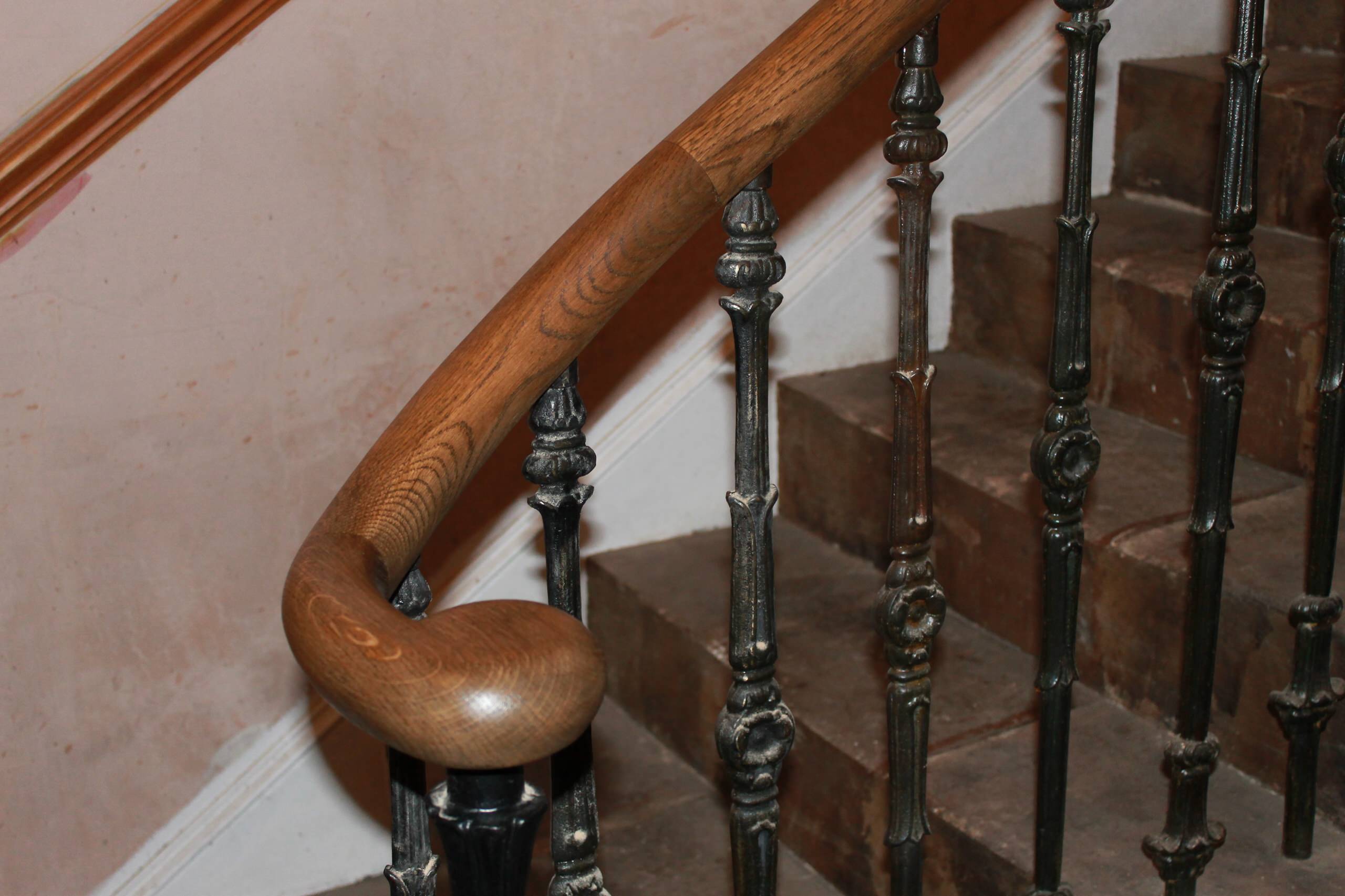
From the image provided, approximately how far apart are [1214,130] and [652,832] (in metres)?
1.27

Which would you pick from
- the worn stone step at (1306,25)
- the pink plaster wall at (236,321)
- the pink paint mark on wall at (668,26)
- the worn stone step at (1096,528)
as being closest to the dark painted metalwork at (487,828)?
the worn stone step at (1096,528)

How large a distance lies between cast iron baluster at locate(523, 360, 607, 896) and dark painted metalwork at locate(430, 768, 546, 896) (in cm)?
14

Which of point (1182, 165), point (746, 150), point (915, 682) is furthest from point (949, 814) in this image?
point (1182, 165)

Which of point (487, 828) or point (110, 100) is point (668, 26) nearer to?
point (110, 100)

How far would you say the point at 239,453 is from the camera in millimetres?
1827

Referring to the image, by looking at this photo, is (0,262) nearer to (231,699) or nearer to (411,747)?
(231,699)

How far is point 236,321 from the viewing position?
1.78m

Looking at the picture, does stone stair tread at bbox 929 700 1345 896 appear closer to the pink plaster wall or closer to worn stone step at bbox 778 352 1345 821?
worn stone step at bbox 778 352 1345 821

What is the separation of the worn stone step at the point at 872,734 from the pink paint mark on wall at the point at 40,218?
2.98 ft

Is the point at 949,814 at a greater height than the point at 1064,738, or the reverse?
the point at 1064,738

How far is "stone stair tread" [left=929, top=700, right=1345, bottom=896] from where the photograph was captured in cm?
129

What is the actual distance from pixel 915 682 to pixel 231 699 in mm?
1222

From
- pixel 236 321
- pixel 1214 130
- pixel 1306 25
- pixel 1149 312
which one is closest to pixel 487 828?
pixel 236 321

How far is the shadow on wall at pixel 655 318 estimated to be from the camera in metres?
2.01
